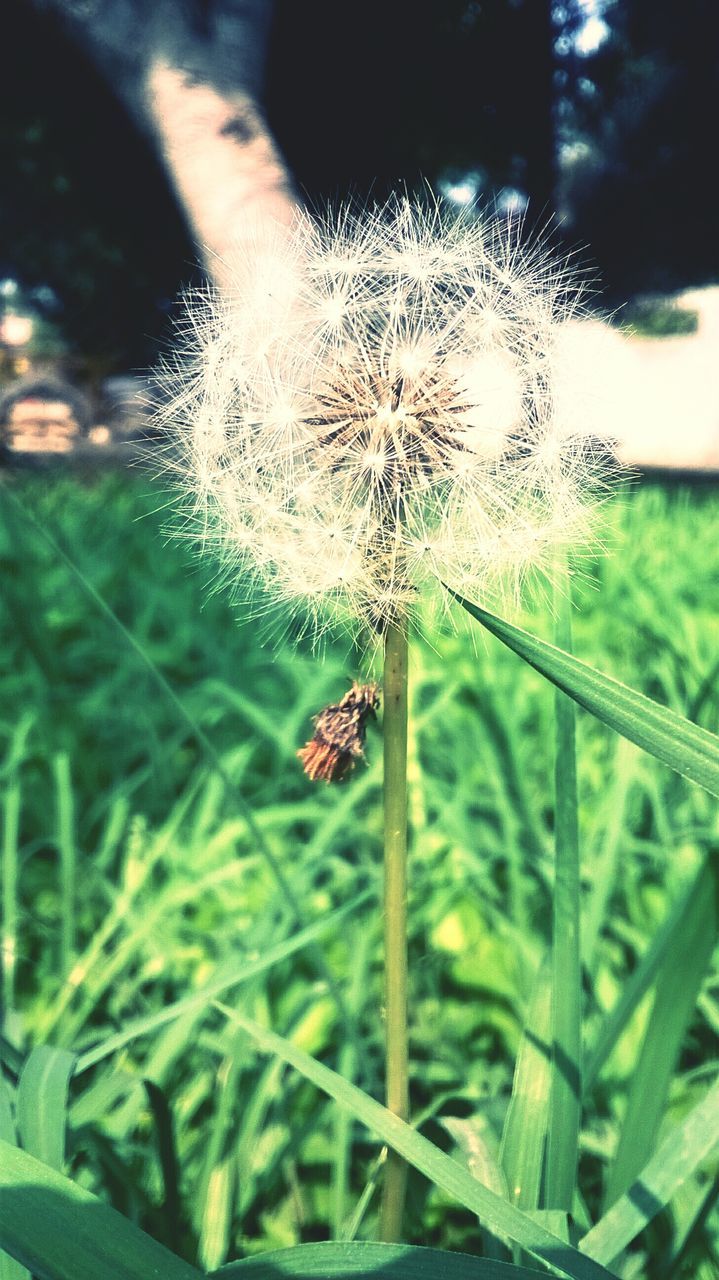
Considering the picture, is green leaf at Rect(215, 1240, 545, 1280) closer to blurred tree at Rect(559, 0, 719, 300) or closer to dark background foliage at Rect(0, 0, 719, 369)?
dark background foliage at Rect(0, 0, 719, 369)

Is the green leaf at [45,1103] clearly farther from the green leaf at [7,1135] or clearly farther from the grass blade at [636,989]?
the grass blade at [636,989]

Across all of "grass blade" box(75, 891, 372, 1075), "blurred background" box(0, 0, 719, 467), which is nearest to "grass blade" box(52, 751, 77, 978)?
"grass blade" box(75, 891, 372, 1075)

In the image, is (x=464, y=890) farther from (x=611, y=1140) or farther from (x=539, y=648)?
(x=539, y=648)

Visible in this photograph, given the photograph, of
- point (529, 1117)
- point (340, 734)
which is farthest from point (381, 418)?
point (529, 1117)

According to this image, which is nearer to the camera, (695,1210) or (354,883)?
(695,1210)

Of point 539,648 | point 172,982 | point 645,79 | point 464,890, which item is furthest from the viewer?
point 645,79

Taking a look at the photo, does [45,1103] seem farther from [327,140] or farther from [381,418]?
[327,140]

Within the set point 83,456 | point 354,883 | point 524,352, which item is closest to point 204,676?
point 354,883
